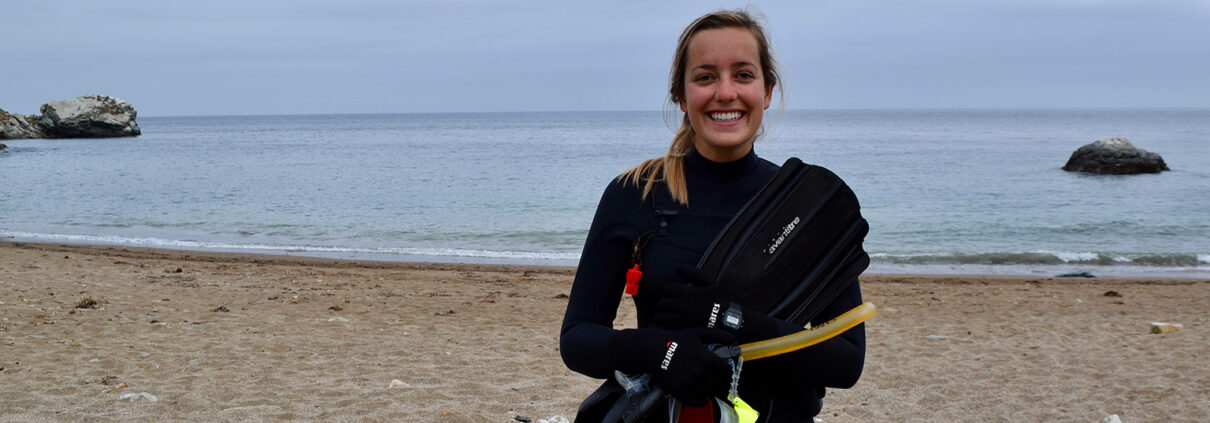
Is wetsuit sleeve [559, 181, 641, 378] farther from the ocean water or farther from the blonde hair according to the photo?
the ocean water

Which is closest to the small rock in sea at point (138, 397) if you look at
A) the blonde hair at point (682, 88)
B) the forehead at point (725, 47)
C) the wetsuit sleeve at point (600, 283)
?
the wetsuit sleeve at point (600, 283)

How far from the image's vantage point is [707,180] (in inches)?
77.9

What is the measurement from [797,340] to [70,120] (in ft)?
300

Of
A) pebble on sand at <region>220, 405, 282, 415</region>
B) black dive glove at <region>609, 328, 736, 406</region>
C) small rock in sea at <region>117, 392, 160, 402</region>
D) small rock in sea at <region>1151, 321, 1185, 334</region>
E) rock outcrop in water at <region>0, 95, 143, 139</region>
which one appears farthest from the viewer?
rock outcrop in water at <region>0, 95, 143, 139</region>

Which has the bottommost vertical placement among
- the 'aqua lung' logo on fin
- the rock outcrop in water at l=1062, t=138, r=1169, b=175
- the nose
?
the rock outcrop in water at l=1062, t=138, r=1169, b=175

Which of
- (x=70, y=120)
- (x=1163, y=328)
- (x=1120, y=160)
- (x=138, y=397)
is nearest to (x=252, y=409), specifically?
(x=138, y=397)

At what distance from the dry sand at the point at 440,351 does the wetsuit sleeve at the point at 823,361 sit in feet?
11.7

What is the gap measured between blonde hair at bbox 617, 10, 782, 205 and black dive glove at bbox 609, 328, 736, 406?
1.01 ft

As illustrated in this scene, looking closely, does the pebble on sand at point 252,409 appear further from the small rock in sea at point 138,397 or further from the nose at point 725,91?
the nose at point 725,91

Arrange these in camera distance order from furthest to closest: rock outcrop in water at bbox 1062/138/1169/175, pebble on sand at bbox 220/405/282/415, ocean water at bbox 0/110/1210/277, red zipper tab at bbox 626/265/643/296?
rock outcrop in water at bbox 1062/138/1169/175, ocean water at bbox 0/110/1210/277, pebble on sand at bbox 220/405/282/415, red zipper tab at bbox 626/265/643/296

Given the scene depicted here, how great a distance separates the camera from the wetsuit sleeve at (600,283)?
1900mm

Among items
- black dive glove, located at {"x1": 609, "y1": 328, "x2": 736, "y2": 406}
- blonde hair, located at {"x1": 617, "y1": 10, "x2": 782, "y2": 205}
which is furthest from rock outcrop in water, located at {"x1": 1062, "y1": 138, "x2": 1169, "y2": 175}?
black dive glove, located at {"x1": 609, "y1": 328, "x2": 736, "y2": 406}

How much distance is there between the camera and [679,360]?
1729 millimetres

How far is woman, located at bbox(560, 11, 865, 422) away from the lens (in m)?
1.78
